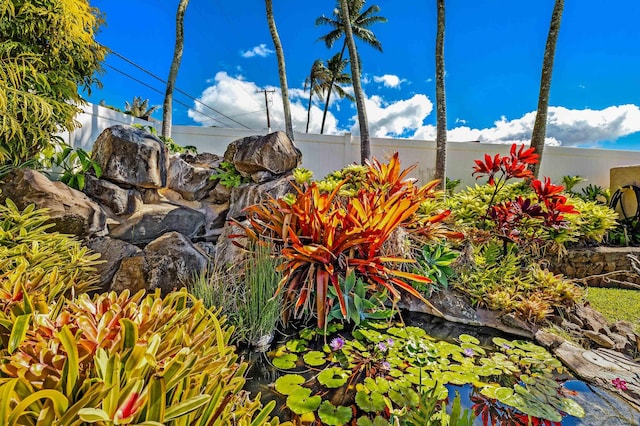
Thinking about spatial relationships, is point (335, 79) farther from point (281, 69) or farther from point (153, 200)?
point (153, 200)

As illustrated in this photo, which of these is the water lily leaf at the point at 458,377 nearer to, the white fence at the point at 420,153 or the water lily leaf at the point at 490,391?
the water lily leaf at the point at 490,391

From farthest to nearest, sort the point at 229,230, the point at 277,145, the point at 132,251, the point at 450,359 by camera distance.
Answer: the point at 277,145
the point at 229,230
the point at 132,251
the point at 450,359

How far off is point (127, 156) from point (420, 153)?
264 inches

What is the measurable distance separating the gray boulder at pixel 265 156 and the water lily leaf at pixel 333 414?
11.3ft

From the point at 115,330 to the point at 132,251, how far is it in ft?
8.84

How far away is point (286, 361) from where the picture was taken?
5.65 ft

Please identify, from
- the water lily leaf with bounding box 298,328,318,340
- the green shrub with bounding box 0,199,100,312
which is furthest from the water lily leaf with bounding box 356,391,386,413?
the green shrub with bounding box 0,199,100,312

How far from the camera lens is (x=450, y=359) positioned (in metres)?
1.78

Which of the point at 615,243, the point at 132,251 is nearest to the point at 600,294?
the point at 615,243

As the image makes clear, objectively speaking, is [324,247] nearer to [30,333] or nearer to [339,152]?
[30,333]

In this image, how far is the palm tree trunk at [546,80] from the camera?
5.29 meters

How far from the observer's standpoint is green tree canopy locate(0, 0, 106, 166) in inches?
113

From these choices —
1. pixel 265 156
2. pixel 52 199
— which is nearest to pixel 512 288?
pixel 265 156

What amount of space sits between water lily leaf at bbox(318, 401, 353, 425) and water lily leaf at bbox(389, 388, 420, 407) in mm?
203
